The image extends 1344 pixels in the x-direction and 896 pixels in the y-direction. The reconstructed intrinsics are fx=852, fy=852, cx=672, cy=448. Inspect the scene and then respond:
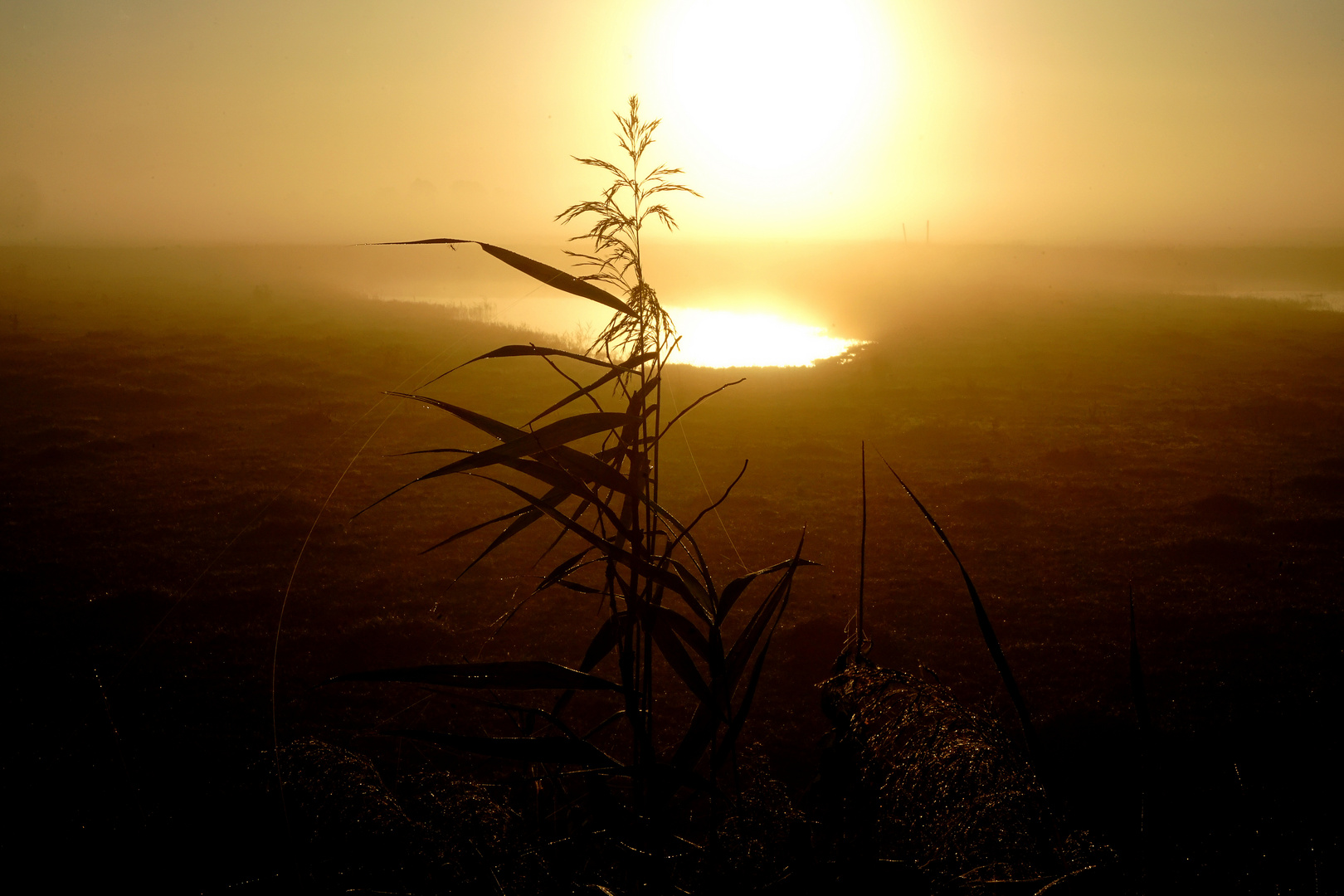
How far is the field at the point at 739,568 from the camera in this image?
3.73 meters

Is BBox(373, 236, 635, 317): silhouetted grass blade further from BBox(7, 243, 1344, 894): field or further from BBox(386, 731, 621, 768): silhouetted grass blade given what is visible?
BBox(386, 731, 621, 768): silhouetted grass blade

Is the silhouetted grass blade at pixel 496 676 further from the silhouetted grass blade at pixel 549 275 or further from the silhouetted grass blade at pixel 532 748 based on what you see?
the silhouetted grass blade at pixel 549 275

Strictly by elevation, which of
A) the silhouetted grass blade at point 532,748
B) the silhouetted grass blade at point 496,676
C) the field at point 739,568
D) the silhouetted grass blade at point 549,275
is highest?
the silhouetted grass blade at point 549,275

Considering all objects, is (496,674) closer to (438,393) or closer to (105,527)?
(105,527)

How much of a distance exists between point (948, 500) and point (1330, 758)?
18.3 feet

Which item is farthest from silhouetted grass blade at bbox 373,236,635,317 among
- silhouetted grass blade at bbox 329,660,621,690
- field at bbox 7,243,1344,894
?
silhouetted grass blade at bbox 329,660,621,690

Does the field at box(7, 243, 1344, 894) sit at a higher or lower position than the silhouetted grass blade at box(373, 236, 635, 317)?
lower

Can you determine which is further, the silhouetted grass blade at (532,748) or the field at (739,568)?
the field at (739,568)

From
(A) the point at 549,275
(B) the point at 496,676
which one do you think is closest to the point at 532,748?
(B) the point at 496,676

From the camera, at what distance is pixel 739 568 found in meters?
7.35

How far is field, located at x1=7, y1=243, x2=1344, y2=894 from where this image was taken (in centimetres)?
373

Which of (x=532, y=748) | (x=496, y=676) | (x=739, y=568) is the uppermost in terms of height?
(x=496, y=676)

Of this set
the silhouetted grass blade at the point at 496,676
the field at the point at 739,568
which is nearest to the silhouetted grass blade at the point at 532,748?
the silhouetted grass blade at the point at 496,676

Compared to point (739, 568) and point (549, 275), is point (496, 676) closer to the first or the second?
point (549, 275)
